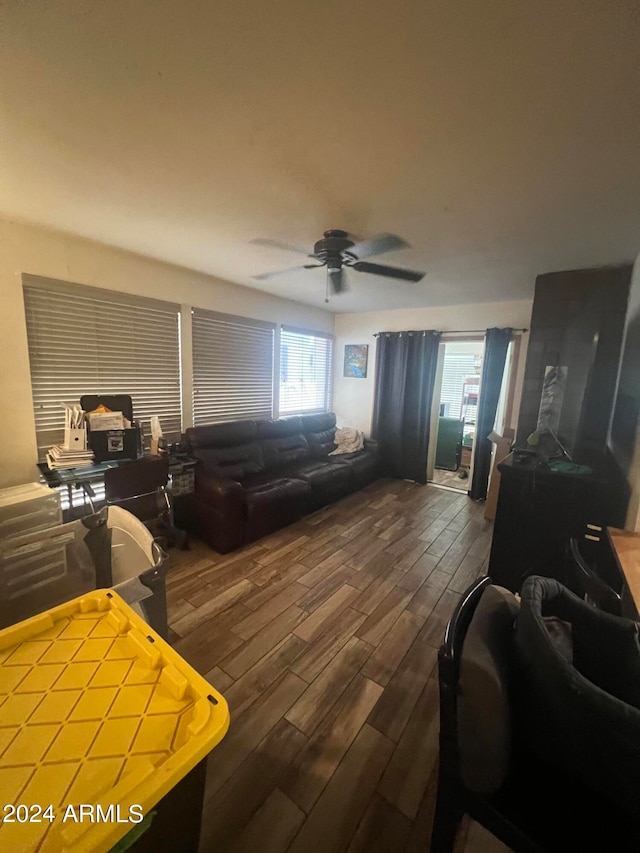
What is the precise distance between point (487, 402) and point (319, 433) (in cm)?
219

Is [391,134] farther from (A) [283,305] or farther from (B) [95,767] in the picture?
(A) [283,305]

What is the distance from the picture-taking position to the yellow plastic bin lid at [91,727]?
529mm

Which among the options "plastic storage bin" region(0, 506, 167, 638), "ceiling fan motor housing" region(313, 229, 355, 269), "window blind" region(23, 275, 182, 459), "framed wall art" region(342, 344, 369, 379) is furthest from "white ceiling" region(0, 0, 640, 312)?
"framed wall art" region(342, 344, 369, 379)

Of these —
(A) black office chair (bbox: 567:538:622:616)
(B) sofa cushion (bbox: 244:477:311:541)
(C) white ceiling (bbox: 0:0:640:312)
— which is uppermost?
(C) white ceiling (bbox: 0:0:640:312)

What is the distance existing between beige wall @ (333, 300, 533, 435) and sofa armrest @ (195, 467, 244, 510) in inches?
109

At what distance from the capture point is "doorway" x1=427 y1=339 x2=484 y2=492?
5133mm

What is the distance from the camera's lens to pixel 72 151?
152 centimetres

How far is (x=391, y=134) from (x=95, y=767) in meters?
2.04

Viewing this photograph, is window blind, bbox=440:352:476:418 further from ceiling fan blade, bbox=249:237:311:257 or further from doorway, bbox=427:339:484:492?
ceiling fan blade, bbox=249:237:311:257

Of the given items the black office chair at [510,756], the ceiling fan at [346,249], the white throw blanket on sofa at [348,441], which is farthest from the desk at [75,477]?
the white throw blanket on sofa at [348,441]

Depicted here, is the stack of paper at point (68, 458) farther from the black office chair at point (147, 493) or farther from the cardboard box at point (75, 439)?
the black office chair at point (147, 493)

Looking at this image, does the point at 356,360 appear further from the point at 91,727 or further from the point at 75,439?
the point at 91,727

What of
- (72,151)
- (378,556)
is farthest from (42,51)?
(378,556)

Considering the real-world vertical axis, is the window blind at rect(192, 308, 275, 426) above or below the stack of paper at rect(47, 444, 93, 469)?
above
